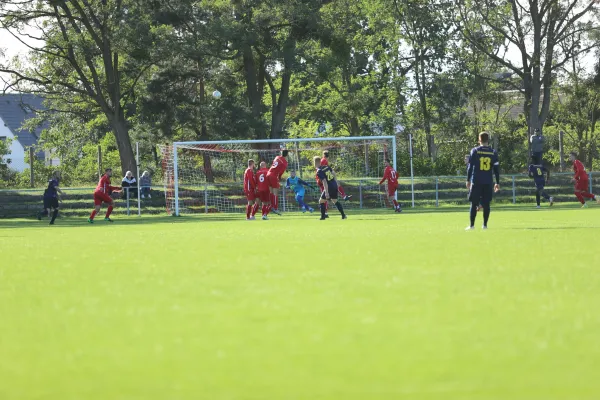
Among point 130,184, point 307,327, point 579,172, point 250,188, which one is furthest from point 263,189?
point 307,327

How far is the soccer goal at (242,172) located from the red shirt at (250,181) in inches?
419

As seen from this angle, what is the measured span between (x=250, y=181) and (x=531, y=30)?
77.5 ft

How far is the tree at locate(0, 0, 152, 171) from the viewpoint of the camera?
42.9 m

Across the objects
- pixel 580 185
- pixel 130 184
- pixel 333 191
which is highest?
pixel 130 184

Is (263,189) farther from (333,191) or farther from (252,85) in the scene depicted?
(252,85)

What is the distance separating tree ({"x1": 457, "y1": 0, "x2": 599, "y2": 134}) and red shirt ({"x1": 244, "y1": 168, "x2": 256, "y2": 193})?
21.4 m

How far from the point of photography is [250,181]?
98.3ft

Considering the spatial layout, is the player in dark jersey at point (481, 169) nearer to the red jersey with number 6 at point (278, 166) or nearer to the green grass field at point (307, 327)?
the green grass field at point (307, 327)

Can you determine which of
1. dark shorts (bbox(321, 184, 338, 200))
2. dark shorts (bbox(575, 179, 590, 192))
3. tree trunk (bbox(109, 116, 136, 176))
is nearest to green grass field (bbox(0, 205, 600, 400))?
dark shorts (bbox(321, 184, 338, 200))

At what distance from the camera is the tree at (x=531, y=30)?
156 ft

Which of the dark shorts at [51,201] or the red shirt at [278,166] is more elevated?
the red shirt at [278,166]

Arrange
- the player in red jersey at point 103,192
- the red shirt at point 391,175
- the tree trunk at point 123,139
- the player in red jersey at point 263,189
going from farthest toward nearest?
1. the tree trunk at point 123,139
2. the red shirt at point 391,175
3. the player in red jersey at point 103,192
4. the player in red jersey at point 263,189

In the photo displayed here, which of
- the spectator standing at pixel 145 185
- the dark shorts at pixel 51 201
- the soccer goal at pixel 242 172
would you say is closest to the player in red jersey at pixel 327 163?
the soccer goal at pixel 242 172

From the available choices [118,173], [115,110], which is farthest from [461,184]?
[118,173]
